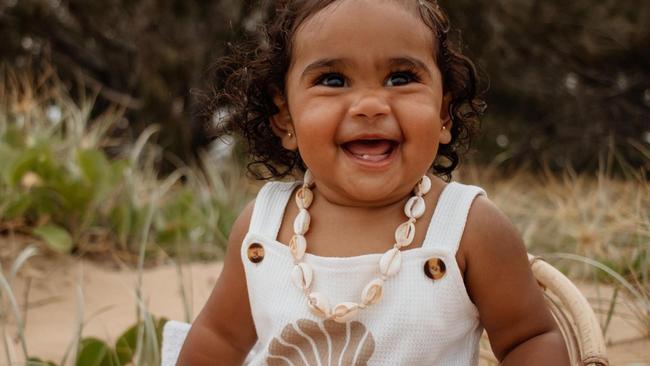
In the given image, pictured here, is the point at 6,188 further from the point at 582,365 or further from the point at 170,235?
the point at 582,365

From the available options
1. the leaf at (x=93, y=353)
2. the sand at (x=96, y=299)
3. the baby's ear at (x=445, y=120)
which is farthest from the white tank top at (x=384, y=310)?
the sand at (x=96, y=299)

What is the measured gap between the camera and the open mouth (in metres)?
1.55

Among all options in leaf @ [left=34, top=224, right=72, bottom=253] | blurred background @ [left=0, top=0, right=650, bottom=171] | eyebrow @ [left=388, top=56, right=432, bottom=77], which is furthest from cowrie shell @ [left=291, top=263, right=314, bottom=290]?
blurred background @ [left=0, top=0, right=650, bottom=171]

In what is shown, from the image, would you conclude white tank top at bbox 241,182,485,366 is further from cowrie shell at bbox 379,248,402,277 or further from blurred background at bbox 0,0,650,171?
blurred background at bbox 0,0,650,171

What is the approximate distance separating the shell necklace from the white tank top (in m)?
0.02

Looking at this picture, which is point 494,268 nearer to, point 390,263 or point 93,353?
point 390,263

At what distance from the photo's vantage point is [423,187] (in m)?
1.68

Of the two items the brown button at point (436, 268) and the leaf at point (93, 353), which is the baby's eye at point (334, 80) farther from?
the leaf at point (93, 353)

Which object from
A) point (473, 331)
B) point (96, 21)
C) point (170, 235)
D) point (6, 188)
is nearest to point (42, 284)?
point (6, 188)

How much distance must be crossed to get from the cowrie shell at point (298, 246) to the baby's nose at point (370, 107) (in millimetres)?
293

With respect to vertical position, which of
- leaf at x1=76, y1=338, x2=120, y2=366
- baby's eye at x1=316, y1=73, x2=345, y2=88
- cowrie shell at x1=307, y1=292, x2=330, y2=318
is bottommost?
leaf at x1=76, y1=338, x2=120, y2=366

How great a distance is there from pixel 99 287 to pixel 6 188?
563mm

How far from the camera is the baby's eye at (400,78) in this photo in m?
1.58

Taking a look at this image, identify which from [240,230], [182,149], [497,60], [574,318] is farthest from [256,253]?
[497,60]
